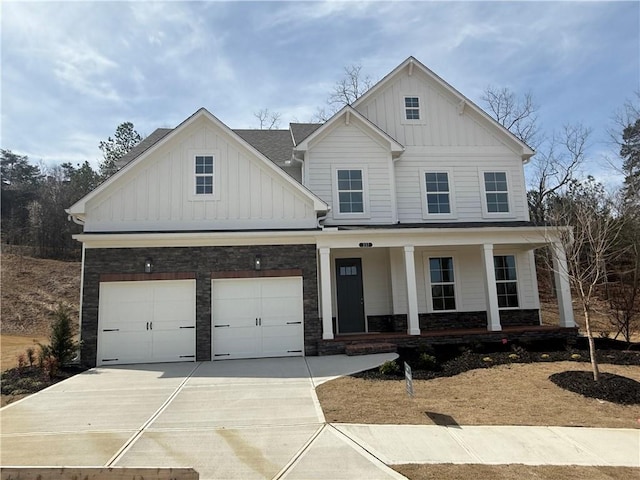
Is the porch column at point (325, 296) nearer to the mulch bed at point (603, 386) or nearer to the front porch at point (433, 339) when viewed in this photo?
the front porch at point (433, 339)

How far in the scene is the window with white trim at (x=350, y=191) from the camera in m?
14.1

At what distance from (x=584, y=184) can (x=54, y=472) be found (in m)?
32.0

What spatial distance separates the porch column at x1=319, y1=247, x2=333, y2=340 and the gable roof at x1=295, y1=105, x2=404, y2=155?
416 centimetres

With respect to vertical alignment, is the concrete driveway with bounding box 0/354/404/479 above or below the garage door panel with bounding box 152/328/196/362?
below

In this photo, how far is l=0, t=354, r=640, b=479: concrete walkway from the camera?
4.72m

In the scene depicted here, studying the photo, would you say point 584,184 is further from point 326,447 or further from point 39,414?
point 39,414

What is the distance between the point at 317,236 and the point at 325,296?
1.76m

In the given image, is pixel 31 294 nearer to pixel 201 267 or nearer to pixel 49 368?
pixel 49 368

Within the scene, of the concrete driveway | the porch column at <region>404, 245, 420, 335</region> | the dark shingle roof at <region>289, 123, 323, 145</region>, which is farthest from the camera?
the dark shingle roof at <region>289, 123, 323, 145</region>

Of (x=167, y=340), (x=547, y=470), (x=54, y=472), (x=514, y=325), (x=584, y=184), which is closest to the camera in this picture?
(x=54, y=472)

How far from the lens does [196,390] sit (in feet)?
26.2

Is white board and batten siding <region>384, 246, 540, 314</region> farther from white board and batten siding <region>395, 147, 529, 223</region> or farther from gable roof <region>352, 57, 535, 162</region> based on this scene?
gable roof <region>352, 57, 535, 162</region>

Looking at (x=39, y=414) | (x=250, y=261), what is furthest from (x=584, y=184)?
(x=39, y=414)

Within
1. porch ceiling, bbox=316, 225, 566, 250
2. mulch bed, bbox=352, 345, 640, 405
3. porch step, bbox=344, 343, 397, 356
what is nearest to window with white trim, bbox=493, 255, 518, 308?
porch ceiling, bbox=316, 225, 566, 250
